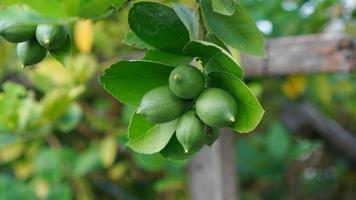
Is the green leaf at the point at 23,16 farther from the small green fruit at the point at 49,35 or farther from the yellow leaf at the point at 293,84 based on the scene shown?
the yellow leaf at the point at 293,84

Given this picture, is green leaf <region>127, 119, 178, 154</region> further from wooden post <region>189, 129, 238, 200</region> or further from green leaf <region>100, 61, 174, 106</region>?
wooden post <region>189, 129, 238, 200</region>

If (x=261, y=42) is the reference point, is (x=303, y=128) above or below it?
below

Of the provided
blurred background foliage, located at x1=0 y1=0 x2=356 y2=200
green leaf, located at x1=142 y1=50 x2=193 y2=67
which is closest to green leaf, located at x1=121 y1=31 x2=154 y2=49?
green leaf, located at x1=142 y1=50 x2=193 y2=67

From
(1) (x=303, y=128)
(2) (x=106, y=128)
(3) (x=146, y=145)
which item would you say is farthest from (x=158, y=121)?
(1) (x=303, y=128)

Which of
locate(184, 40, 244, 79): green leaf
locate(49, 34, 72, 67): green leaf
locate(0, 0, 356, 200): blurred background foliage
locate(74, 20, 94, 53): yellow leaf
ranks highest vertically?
locate(184, 40, 244, 79): green leaf

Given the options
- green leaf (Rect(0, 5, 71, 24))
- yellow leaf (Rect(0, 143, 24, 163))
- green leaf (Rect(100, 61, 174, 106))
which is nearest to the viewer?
green leaf (Rect(0, 5, 71, 24))

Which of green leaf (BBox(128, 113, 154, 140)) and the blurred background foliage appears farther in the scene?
the blurred background foliage

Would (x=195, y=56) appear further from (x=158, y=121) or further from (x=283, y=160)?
(x=283, y=160)
